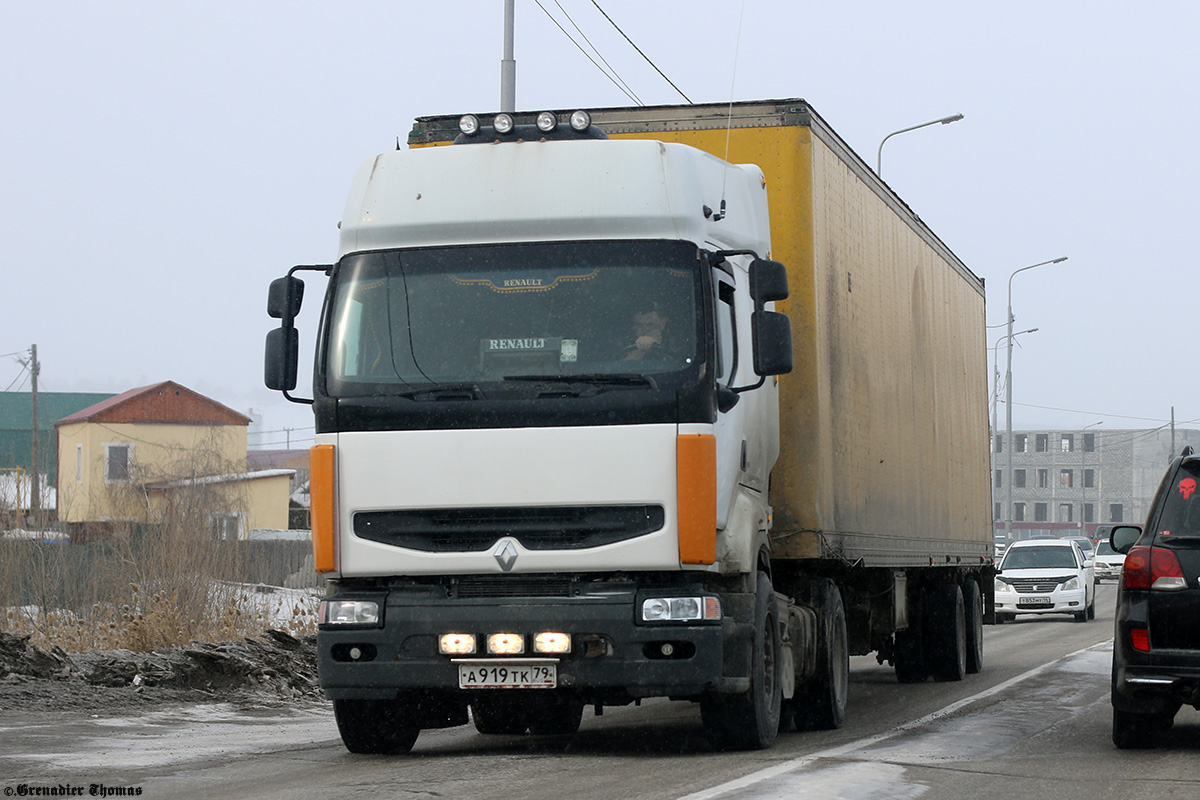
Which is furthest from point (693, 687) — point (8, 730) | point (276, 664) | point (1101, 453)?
point (1101, 453)

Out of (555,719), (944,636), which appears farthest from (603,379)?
(944,636)

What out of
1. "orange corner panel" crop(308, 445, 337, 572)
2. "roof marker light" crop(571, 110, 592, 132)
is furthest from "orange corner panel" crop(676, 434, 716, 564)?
"roof marker light" crop(571, 110, 592, 132)

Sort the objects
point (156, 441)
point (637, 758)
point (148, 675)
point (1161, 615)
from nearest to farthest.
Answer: point (1161, 615) → point (637, 758) → point (148, 675) → point (156, 441)

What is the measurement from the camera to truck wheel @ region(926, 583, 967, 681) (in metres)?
16.3

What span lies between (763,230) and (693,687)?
3220 millimetres

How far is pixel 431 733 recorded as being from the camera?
39.3 ft

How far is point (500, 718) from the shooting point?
1113cm

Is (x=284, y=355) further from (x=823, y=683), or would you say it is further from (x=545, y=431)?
(x=823, y=683)

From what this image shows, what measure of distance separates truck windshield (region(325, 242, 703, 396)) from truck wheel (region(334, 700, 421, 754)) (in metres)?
2.01

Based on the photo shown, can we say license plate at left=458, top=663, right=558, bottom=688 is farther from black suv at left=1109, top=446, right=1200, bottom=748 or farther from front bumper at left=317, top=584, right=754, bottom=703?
black suv at left=1109, top=446, right=1200, bottom=748

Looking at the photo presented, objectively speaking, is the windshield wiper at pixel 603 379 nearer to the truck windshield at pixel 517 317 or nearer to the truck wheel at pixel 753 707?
the truck windshield at pixel 517 317

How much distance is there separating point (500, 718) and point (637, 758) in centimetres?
190

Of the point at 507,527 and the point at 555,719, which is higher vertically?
the point at 507,527

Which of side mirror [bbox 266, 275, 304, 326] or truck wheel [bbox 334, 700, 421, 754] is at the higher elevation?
side mirror [bbox 266, 275, 304, 326]
